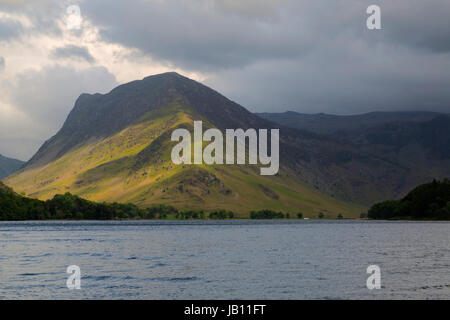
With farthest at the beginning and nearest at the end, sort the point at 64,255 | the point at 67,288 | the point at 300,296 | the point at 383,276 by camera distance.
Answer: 1. the point at 64,255
2. the point at 383,276
3. the point at 67,288
4. the point at 300,296

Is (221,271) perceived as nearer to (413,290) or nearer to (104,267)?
(104,267)

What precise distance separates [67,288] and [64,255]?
50.6 m

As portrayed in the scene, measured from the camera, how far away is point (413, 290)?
69062mm

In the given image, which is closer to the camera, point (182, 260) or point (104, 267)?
point (104, 267)

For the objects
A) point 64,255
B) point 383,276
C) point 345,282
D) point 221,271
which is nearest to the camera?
point 345,282

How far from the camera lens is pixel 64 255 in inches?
4675

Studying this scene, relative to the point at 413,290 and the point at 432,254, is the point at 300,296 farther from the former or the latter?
the point at 432,254
